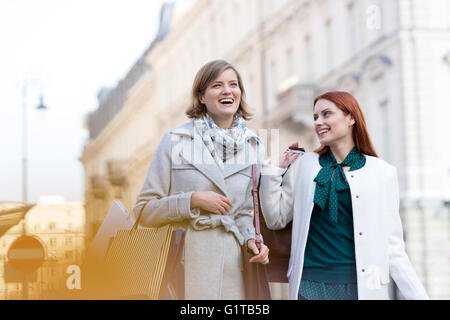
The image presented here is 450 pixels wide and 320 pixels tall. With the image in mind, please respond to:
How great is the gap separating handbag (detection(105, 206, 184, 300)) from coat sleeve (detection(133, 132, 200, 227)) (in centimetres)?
3

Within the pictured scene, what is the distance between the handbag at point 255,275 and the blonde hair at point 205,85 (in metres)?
0.26

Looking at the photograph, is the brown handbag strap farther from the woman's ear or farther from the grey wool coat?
the woman's ear

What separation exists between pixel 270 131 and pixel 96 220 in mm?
911

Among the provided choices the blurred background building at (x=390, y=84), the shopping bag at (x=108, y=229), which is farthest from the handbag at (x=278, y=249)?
the blurred background building at (x=390, y=84)

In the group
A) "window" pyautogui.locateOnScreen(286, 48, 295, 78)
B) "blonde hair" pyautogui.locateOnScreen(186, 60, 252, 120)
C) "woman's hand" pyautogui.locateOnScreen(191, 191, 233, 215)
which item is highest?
"window" pyautogui.locateOnScreen(286, 48, 295, 78)

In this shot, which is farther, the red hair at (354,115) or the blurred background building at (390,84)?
the blurred background building at (390,84)

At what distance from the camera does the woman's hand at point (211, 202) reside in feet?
9.08

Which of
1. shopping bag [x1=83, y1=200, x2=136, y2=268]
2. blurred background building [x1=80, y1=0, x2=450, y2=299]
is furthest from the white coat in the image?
blurred background building [x1=80, y1=0, x2=450, y2=299]

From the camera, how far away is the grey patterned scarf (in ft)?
9.34

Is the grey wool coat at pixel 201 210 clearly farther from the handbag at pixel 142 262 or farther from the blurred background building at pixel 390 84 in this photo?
the blurred background building at pixel 390 84

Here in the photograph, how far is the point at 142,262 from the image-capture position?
2.78 metres

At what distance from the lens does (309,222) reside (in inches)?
111

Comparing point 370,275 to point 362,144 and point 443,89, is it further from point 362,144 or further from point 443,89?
point 443,89

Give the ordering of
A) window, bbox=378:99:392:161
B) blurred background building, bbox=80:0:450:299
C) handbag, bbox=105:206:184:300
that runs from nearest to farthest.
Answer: handbag, bbox=105:206:184:300 → blurred background building, bbox=80:0:450:299 → window, bbox=378:99:392:161
